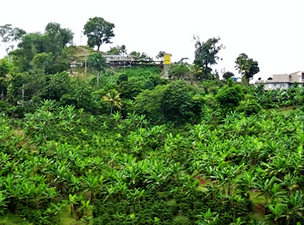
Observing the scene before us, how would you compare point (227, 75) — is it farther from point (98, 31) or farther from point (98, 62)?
point (98, 31)

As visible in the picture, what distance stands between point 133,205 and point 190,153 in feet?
21.9

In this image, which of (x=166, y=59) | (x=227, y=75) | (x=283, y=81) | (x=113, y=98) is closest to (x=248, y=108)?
(x=113, y=98)

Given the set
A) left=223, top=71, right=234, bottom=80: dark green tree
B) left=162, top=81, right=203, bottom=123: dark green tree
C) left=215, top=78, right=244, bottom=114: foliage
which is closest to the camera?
left=162, top=81, right=203, bottom=123: dark green tree

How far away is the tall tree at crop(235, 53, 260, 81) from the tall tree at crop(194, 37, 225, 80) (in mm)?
2949

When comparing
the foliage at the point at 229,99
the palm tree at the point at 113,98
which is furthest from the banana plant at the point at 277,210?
the palm tree at the point at 113,98

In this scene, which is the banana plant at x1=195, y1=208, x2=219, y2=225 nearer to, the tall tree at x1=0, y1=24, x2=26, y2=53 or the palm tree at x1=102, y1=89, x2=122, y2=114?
the palm tree at x1=102, y1=89, x2=122, y2=114

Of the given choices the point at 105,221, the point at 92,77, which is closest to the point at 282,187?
the point at 105,221

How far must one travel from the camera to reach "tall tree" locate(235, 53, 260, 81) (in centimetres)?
5166

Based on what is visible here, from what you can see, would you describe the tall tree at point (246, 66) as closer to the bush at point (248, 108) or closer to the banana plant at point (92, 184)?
the bush at point (248, 108)

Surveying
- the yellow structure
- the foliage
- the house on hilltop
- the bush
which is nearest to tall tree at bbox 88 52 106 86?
the yellow structure

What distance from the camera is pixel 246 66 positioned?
51562 mm

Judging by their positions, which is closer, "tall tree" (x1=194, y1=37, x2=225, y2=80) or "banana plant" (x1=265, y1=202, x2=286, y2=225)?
"banana plant" (x1=265, y1=202, x2=286, y2=225)

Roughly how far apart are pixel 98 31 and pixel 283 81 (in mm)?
29463

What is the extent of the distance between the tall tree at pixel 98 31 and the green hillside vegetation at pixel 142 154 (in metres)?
15.5
